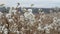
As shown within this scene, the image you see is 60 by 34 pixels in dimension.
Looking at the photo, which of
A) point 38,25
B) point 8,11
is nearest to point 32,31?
point 38,25

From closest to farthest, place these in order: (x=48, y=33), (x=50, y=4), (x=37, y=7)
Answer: (x=48, y=33) → (x=37, y=7) → (x=50, y=4)

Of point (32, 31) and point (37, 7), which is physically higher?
point (37, 7)

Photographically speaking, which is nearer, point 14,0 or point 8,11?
point 8,11

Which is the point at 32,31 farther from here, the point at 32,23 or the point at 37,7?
the point at 37,7

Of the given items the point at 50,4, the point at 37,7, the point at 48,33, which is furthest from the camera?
the point at 50,4

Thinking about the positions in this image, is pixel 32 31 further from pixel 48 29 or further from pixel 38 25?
pixel 48 29

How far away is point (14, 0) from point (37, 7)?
0.28m

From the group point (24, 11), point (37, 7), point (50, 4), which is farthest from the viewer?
point (50, 4)

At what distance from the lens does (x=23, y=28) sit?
1491 mm

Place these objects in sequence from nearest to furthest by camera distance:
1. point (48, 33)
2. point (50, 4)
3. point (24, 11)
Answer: point (24, 11) < point (48, 33) < point (50, 4)

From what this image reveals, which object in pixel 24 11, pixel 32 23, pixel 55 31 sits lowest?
pixel 55 31

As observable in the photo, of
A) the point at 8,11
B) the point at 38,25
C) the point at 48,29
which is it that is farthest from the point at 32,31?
the point at 8,11

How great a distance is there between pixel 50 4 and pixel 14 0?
0.43m

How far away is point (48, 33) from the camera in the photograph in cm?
153
